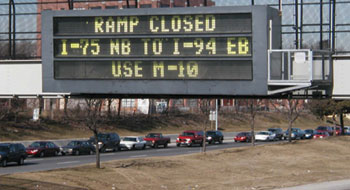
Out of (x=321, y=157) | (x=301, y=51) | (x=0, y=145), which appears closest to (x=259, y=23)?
(x=301, y=51)

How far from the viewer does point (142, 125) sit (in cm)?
7900

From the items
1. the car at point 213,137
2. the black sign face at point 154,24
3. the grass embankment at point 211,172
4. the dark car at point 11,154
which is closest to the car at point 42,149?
the dark car at point 11,154

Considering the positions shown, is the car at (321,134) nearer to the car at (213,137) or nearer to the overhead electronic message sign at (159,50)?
the car at (213,137)

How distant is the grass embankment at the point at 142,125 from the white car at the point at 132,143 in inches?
329

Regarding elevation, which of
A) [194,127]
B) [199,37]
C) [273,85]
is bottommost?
[194,127]

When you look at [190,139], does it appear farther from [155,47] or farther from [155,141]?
[155,47]

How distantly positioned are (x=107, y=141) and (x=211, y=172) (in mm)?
18101

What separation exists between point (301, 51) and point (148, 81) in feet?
13.1

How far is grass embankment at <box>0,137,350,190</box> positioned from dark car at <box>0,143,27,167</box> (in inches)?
257

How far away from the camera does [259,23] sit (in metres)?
14.8

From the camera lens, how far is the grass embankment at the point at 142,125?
61.9m

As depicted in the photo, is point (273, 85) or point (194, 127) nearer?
point (273, 85)

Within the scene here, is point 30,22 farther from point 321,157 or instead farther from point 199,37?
point 321,157

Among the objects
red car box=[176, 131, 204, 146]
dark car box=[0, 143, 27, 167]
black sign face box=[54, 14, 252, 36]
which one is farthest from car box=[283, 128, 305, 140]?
black sign face box=[54, 14, 252, 36]
